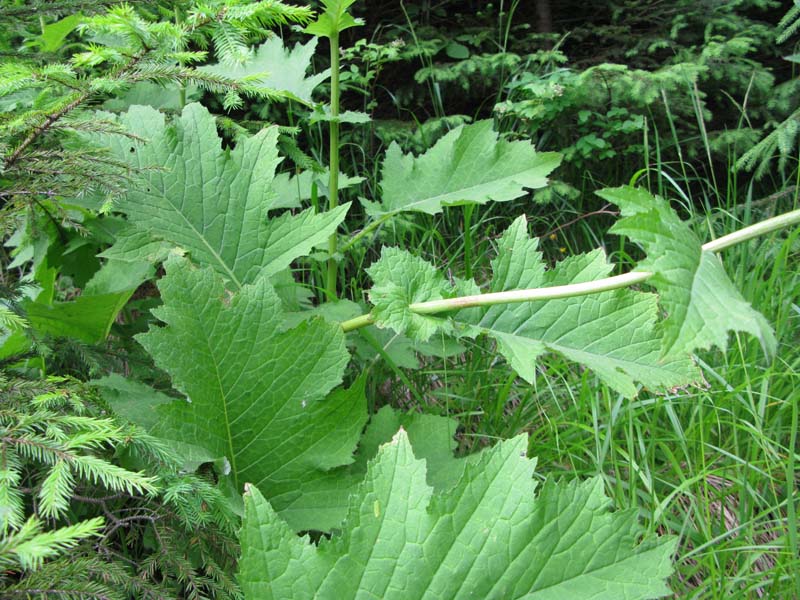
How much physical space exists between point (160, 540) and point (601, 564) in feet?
2.18

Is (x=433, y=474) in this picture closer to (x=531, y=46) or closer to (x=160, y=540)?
(x=160, y=540)

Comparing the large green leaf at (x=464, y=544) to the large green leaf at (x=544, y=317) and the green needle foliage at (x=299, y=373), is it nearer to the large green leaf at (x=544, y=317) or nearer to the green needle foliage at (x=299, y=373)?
the green needle foliage at (x=299, y=373)

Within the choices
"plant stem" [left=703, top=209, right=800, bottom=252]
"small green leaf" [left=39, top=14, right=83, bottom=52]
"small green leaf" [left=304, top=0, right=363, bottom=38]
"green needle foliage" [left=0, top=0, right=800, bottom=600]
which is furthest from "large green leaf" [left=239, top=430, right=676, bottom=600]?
"small green leaf" [left=39, top=14, right=83, bottom=52]

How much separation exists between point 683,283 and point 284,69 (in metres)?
1.17

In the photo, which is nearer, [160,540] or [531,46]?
[160,540]

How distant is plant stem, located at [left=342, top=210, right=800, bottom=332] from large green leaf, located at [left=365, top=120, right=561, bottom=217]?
1.17 feet

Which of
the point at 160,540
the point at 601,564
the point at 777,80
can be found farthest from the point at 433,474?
the point at 777,80

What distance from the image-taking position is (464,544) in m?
0.88

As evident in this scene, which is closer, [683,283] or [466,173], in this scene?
[683,283]

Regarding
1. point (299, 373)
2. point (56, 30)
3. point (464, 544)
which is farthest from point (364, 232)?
point (56, 30)

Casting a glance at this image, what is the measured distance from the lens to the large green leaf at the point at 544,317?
1.13 meters

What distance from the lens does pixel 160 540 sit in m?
0.99

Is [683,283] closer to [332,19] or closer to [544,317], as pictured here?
[544,317]

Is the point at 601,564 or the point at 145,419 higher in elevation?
the point at 145,419
